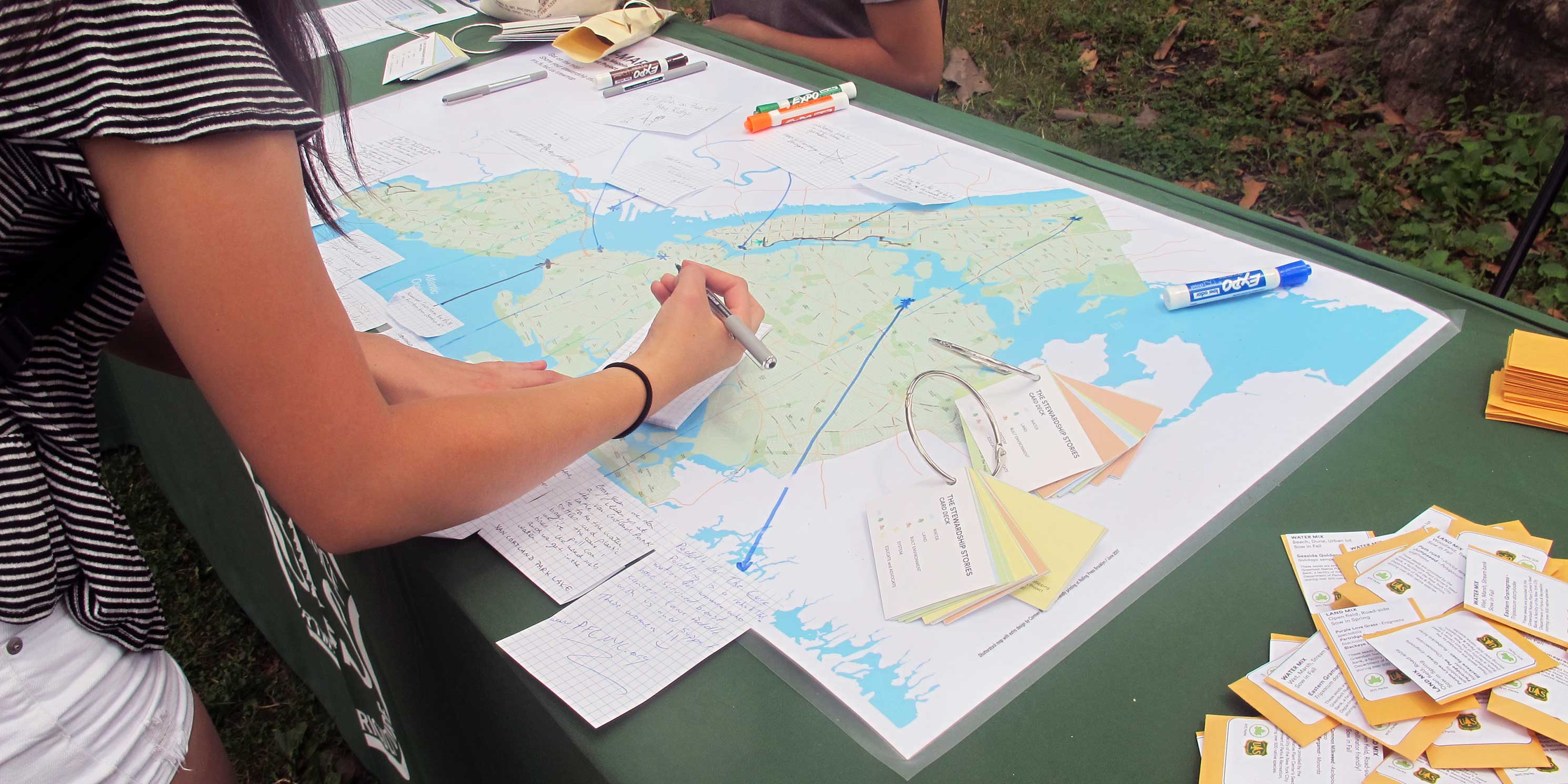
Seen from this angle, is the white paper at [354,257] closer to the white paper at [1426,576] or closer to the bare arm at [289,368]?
the bare arm at [289,368]

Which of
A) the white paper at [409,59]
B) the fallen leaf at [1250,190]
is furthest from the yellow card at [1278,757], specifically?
the fallen leaf at [1250,190]

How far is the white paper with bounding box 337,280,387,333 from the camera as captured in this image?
3.74 feet

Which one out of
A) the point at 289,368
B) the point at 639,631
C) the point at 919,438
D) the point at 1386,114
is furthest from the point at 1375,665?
the point at 1386,114

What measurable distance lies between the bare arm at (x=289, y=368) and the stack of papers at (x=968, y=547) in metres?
0.30

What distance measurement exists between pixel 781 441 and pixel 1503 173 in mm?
2675

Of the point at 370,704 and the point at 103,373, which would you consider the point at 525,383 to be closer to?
the point at 370,704

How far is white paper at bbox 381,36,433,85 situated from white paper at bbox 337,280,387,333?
2.40 feet

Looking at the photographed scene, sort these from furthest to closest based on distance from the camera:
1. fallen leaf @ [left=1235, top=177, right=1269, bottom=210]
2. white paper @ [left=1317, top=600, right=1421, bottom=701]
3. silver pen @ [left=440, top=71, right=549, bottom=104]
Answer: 1. fallen leaf @ [left=1235, top=177, right=1269, bottom=210]
2. silver pen @ [left=440, top=71, right=549, bottom=104]
3. white paper @ [left=1317, top=600, right=1421, bottom=701]

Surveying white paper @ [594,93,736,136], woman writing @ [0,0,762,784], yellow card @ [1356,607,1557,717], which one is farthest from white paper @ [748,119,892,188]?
yellow card @ [1356,607,1557,717]

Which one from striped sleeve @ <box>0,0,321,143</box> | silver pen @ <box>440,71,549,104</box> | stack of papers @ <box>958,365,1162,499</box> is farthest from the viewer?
silver pen @ <box>440,71,549,104</box>

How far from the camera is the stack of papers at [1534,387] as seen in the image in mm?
875

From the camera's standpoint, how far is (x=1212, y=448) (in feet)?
2.90

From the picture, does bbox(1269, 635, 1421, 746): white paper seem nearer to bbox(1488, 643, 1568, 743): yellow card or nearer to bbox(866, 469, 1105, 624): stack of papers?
bbox(1488, 643, 1568, 743): yellow card

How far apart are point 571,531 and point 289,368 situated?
0.99 feet
